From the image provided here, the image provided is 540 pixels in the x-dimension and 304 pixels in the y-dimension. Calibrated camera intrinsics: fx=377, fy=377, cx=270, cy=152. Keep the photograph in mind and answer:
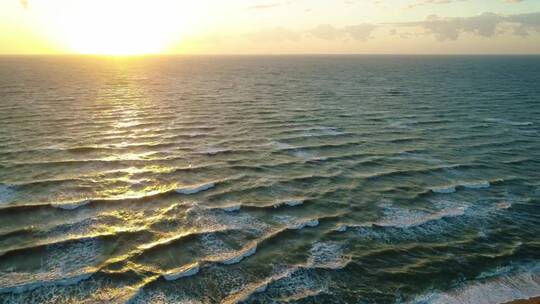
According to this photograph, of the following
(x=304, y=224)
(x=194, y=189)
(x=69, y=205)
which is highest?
(x=69, y=205)

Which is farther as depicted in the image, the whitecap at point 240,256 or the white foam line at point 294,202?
the white foam line at point 294,202

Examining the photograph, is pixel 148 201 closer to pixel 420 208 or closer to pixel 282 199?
pixel 282 199

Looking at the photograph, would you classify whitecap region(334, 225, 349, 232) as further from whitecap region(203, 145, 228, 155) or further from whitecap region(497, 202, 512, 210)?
whitecap region(203, 145, 228, 155)

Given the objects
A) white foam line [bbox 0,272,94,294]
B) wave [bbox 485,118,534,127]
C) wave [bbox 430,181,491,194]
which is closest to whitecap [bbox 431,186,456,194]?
wave [bbox 430,181,491,194]

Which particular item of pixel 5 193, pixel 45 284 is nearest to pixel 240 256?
pixel 45 284

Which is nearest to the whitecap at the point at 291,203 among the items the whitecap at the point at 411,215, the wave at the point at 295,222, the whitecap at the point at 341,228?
the wave at the point at 295,222

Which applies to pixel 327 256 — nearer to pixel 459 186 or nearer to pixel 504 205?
pixel 504 205

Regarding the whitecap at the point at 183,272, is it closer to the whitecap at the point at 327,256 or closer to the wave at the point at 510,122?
the whitecap at the point at 327,256
